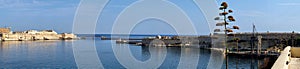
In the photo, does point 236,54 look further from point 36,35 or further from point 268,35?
point 36,35

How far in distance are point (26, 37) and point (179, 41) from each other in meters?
56.9

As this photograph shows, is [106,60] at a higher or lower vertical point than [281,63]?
lower

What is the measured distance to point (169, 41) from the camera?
62.1 metres

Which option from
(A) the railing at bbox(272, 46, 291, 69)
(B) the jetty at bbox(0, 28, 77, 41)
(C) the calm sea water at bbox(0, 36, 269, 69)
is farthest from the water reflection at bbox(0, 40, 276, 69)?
(B) the jetty at bbox(0, 28, 77, 41)

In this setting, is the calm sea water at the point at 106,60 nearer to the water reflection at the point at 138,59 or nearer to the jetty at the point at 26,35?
the water reflection at the point at 138,59

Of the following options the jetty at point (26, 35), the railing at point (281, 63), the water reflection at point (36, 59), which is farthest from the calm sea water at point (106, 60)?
the jetty at point (26, 35)

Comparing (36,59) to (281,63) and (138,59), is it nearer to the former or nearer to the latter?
(138,59)

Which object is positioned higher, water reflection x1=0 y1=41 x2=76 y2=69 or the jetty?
the jetty

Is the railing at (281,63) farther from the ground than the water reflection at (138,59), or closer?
farther from the ground

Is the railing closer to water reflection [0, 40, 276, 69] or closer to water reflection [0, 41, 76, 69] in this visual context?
water reflection [0, 40, 276, 69]

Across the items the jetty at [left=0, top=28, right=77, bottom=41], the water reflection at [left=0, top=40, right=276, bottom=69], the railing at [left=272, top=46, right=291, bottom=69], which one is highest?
the jetty at [left=0, top=28, right=77, bottom=41]

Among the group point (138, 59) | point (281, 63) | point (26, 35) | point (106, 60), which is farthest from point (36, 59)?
point (26, 35)

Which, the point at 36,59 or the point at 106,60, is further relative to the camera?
the point at 36,59

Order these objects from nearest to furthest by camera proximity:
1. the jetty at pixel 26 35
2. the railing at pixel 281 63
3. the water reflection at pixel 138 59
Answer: the railing at pixel 281 63, the water reflection at pixel 138 59, the jetty at pixel 26 35
